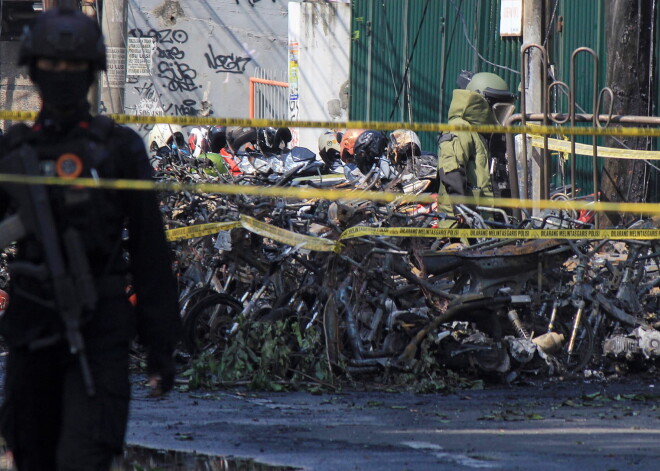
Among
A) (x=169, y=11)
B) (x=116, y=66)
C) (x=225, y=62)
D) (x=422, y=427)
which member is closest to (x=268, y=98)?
(x=225, y=62)

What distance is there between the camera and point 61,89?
3.65 meters

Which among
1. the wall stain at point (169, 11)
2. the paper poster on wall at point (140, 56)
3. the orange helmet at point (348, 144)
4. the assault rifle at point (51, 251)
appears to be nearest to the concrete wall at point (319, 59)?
the orange helmet at point (348, 144)

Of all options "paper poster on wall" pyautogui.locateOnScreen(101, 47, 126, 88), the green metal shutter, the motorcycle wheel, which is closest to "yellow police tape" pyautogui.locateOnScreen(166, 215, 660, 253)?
the motorcycle wheel

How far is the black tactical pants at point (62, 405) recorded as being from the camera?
11.3ft

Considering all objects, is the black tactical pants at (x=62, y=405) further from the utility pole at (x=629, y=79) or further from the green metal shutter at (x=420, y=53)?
the green metal shutter at (x=420, y=53)

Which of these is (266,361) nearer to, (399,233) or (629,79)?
(399,233)

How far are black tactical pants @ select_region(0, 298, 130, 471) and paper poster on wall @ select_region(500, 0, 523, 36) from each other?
39.1ft

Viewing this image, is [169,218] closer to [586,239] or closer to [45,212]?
[586,239]

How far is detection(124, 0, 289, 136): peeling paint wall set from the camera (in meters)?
26.4

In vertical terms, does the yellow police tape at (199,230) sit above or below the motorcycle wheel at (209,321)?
above

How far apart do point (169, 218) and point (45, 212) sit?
6231 millimetres

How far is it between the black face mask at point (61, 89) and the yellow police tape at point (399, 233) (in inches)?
180

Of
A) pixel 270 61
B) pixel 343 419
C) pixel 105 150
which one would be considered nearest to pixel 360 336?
pixel 343 419

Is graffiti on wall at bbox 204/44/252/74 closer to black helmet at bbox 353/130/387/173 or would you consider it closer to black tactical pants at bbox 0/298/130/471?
black helmet at bbox 353/130/387/173
